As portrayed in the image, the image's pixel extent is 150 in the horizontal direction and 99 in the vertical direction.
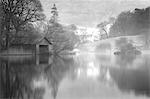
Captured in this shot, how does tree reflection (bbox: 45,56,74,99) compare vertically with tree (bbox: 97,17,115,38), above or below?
below

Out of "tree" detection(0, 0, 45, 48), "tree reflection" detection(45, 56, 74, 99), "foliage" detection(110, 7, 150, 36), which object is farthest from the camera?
"foliage" detection(110, 7, 150, 36)

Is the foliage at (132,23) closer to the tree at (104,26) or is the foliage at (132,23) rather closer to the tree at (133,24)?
the tree at (133,24)

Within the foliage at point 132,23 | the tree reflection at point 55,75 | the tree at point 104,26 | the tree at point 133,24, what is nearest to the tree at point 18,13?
the tree reflection at point 55,75

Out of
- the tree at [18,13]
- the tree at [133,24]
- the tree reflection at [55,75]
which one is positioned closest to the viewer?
the tree reflection at [55,75]

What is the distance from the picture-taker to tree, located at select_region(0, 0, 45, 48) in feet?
89.2

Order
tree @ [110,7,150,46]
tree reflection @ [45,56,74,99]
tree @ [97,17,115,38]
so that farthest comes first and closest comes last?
tree @ [97,17,115,38], tree @ [110,7,150,46], tree reflection @ [45,56,74,99]

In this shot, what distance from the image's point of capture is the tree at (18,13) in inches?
1071

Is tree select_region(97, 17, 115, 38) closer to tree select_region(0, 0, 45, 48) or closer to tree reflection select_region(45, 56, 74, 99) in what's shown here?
tree select_region(0, 0, 45, 48)

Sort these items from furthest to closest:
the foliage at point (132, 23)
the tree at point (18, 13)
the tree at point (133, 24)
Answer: the foliage at point (132, 23)
the tree at point (133, 24)
the tree at point (18, 13)

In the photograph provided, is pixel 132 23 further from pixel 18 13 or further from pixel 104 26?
pixel 18 13

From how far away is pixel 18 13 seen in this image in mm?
28078

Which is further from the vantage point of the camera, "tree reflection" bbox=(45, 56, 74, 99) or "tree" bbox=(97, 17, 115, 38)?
"tree" bbox=(97, 17, 115, 38)

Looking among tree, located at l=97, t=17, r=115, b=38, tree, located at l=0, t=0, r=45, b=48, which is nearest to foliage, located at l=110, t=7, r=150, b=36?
tree, located at l=97, t=17, r=115, b=38

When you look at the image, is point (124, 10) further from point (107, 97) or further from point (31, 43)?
point (107, 97)
